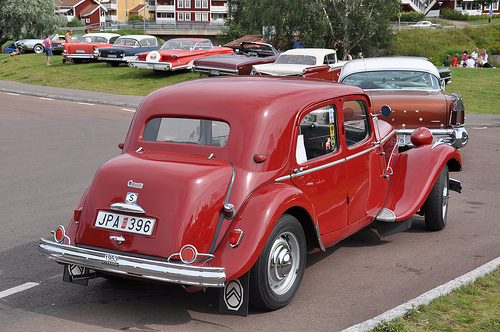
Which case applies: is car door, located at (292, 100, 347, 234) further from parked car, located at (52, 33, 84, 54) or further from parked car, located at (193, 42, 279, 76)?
parked car, located at (52, 33, 84, 54)

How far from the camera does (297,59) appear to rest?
21.6 m

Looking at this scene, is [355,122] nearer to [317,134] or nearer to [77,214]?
[317,134]

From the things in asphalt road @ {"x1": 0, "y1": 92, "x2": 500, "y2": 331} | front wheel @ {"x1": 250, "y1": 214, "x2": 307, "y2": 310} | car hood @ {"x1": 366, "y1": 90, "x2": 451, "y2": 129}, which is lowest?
asphalt road @ {"x1": 0, "y1": 92, "x2": 500, "y2": 331}

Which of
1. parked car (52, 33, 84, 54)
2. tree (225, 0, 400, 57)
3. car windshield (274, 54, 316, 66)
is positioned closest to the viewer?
car windshield (274, 54, 316, 66)

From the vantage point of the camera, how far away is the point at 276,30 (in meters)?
37.2

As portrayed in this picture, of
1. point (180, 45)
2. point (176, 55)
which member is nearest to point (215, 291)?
point (176, 55)

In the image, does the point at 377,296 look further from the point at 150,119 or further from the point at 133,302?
the point at 150,119

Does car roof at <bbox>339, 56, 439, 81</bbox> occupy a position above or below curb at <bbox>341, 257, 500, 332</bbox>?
above

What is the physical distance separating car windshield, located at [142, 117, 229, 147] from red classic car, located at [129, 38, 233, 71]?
20.2 metres

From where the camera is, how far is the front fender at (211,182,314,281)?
4.39 metres

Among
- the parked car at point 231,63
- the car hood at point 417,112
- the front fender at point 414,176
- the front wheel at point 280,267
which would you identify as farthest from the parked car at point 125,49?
the front wheel at point 280,267

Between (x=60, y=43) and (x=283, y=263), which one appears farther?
(x=60, y=43)

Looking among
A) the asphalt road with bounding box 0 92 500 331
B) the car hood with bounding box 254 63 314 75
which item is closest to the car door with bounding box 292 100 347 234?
the asphalt road with bounding box 0 92 500 331

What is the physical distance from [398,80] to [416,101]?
1.60m
